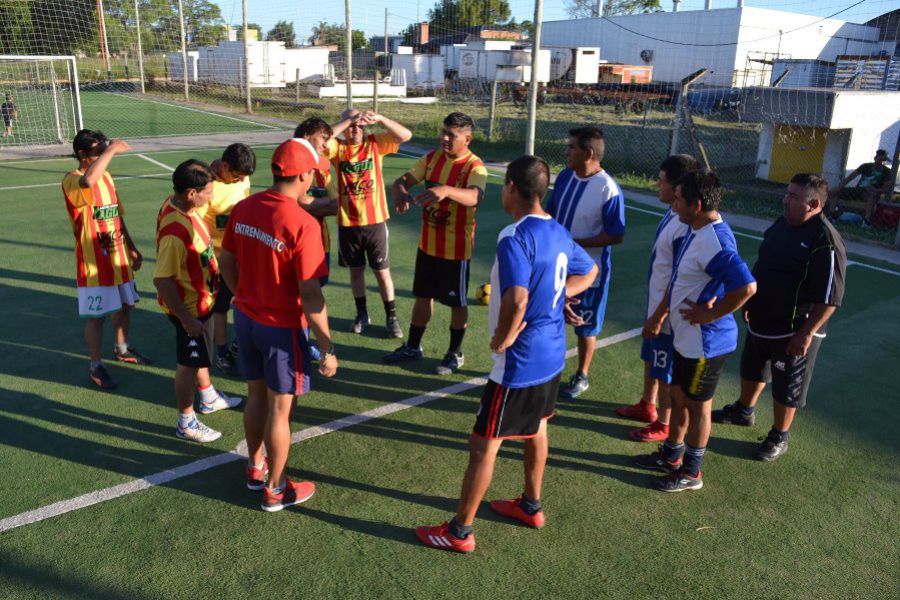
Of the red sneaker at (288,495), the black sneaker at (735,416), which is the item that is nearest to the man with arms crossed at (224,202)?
the red sneaker at (288,495)

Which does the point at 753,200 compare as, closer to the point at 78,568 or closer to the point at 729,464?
the point at 729,464

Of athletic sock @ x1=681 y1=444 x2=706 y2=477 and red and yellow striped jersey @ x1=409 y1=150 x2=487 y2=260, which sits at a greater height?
red and yellow striped jersey @ x1=409 y1=150 x2=487 y2=260

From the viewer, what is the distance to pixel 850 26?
48.4 meters

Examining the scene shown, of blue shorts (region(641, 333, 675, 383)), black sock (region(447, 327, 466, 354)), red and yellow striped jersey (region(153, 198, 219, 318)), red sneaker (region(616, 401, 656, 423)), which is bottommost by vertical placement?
red sneaker (region(616, 401, 656, 423))

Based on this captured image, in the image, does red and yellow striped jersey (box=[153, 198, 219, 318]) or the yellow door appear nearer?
red and yellow striped jersey (box=[153, 198, 219, 318])

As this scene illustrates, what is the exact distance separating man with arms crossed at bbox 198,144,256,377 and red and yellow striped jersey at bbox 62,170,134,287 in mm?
738

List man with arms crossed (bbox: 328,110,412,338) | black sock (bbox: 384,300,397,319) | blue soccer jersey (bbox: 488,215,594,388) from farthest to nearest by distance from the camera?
black sock (bbox: 384,300,397,319) → man with arms crossed (bbox: 328,110,412,338) → blue soccer jersey (bbox: 488,215,594,388)

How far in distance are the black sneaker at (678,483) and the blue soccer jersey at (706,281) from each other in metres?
0.83

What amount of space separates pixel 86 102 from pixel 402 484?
35156 millimetres

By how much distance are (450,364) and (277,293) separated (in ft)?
8.69

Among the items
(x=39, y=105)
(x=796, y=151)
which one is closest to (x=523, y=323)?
(x=796, y=151)

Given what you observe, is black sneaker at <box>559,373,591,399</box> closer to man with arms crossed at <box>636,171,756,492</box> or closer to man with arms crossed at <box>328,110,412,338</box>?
man with arms crossed at <box>636,171,756,492</box>

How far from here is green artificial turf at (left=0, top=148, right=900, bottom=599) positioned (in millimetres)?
3523

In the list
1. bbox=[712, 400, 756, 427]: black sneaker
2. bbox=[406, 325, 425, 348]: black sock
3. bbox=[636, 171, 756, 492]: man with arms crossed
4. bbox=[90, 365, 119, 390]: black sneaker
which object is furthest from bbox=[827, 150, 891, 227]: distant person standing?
bbox=[90, 365, 119, 390]: black sneaker
